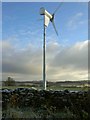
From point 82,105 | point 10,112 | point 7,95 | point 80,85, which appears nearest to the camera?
point 10,112

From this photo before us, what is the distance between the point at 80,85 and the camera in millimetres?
7059

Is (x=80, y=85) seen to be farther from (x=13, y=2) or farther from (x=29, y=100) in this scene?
(x=13, y=2)

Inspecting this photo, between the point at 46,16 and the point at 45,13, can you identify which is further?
the point at 46,16

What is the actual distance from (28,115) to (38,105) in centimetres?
80

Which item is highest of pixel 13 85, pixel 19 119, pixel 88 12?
pixel 88 12

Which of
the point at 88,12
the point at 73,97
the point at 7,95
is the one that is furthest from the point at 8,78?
the point at 88,12

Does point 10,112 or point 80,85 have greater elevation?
point 80,85

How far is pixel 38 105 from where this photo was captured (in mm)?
6113

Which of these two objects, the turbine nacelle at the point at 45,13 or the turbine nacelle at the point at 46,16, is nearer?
the turbine nacelle at the point at 45,13

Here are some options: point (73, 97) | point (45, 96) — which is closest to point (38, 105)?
point (45, 96)

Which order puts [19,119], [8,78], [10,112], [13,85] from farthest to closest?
[13,85] < [8,78] < [10,112] < [19,119]

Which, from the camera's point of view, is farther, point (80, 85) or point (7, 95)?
point (80, 85)

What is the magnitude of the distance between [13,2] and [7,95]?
2.05 m

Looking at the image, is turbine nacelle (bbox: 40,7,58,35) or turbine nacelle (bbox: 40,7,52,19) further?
turbine nacelle (bbox: 40,7,58,35)
